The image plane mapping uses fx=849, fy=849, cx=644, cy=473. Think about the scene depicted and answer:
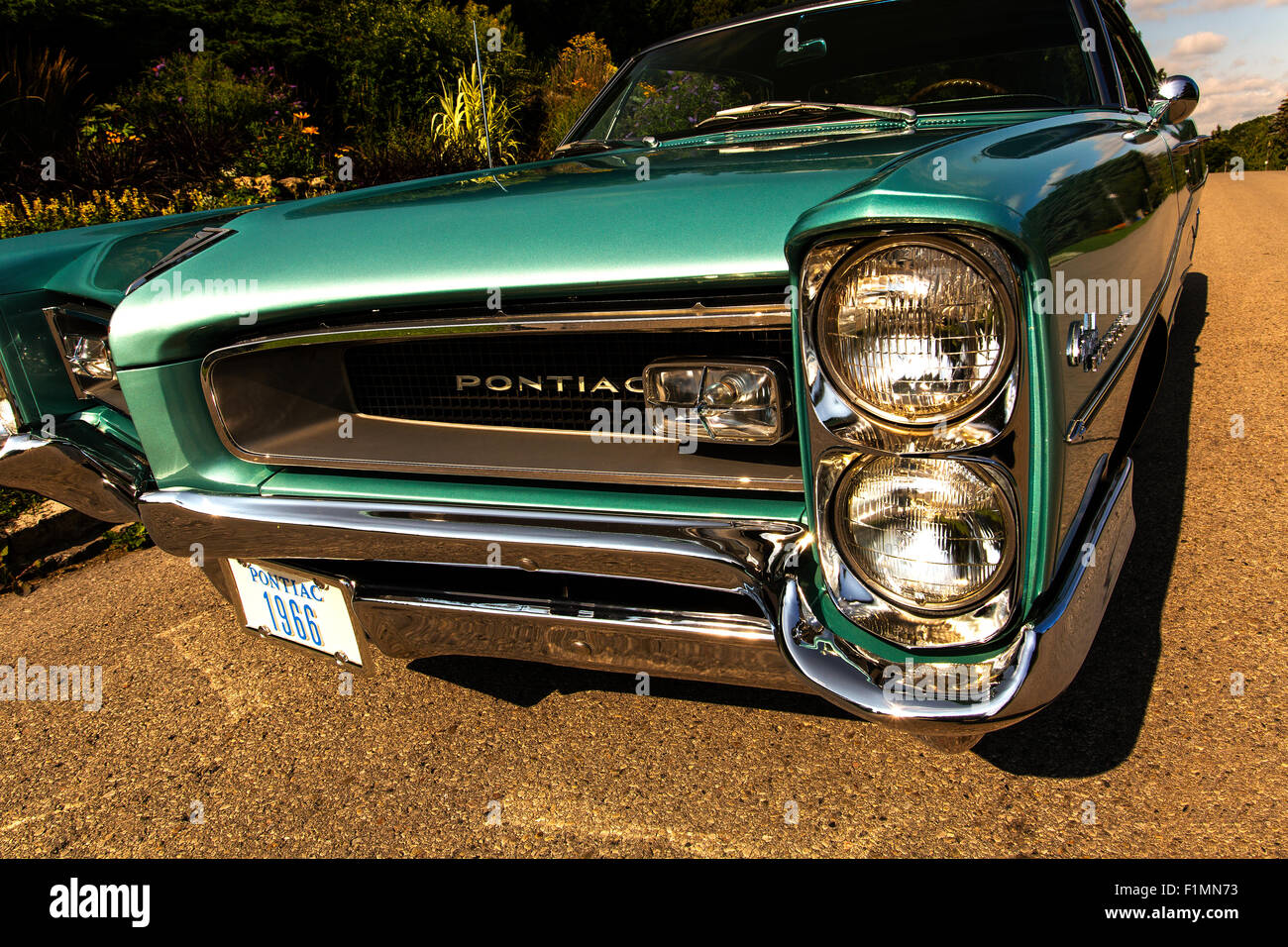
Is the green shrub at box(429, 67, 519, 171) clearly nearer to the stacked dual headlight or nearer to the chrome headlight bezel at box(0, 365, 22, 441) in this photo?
the chrome headlight bezel at box(0, 365, 22, 441)

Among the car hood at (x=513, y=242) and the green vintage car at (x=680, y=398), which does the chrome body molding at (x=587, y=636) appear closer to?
the green vintage car at (x=680, y=398)

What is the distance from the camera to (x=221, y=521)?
64.1 inches

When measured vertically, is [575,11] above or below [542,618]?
above

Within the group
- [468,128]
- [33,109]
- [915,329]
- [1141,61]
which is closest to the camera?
[915,329]

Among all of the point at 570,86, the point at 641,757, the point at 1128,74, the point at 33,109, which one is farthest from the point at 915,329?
the point at 570,86

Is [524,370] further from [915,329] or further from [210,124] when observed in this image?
[210,124]

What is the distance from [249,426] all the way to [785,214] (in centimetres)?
113

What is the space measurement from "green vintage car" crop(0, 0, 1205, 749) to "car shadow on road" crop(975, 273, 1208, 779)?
0.46 meters

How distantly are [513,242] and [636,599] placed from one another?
0.62 meters

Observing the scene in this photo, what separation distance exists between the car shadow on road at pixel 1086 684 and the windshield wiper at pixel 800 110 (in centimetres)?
128

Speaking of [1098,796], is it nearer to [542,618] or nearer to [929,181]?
[542,618]

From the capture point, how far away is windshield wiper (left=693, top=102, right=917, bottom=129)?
1997 mm

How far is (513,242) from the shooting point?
1.38 meters
